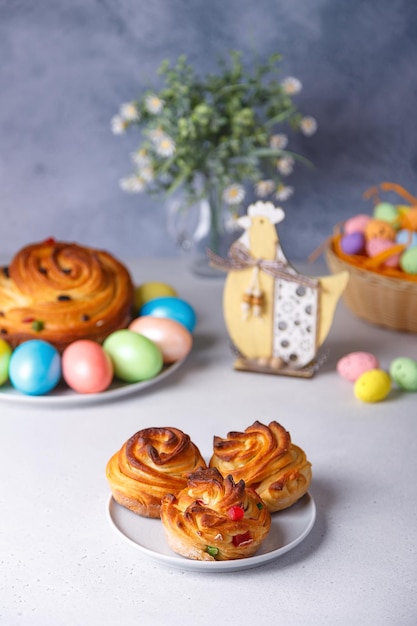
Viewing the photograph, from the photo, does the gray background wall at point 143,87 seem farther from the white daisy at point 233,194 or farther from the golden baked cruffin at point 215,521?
the golden baked cruffin at point 215,521

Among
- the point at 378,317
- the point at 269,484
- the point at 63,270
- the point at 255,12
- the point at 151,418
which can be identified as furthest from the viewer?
the point at 255,12

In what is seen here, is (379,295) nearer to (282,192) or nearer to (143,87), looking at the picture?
(282,192)

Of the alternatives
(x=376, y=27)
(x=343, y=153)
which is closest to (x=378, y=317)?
(x=343, y=153)

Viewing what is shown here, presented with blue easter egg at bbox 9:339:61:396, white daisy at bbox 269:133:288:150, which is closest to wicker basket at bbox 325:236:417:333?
white daisy at bbox 269:133:288:150

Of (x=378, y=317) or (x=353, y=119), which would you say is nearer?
(x=378, y=317)

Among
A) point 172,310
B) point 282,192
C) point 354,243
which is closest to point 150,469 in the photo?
point 172,310

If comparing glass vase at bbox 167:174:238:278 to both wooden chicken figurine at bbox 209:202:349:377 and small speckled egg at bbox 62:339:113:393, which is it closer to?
wooden chicken figurine at bbox 209:202:349:377

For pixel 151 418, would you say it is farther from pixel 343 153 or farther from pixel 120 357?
pixel 343 153

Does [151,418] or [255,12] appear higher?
[255,12]
